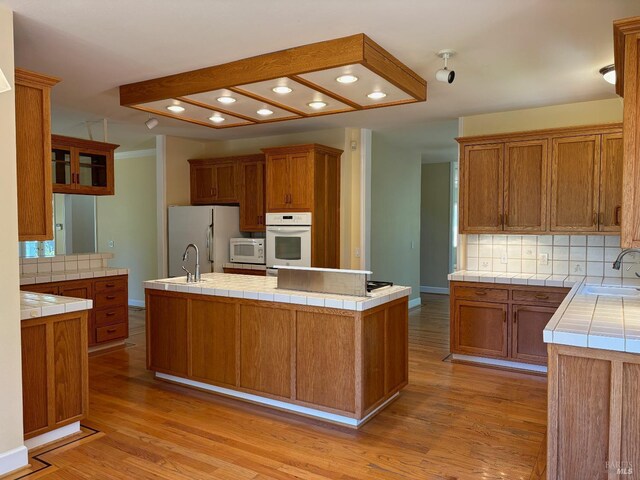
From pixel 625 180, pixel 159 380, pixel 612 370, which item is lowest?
pixel 159 380

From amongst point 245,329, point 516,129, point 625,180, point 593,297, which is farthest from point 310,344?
point 516,129

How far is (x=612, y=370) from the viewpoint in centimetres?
198

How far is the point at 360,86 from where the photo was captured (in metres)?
3.33

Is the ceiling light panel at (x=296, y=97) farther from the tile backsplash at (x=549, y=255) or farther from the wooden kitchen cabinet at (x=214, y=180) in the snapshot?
the wooden kitchen cabinet at (x=214, y=180)

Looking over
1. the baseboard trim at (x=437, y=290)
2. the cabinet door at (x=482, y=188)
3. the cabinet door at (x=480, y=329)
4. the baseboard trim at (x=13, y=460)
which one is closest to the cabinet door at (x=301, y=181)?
the cabinet door at (x=482, y=188)

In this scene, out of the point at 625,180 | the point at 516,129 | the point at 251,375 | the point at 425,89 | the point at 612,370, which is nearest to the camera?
the point at 612,370

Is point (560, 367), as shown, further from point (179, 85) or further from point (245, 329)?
point (179, 85)

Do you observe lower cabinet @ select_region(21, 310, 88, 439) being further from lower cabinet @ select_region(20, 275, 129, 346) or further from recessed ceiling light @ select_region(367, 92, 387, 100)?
recessed ceiling light @ select_region(367, 92, 387, 100)

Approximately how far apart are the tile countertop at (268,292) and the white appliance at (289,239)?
119 cm

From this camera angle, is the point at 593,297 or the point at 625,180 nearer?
the point at 625,180

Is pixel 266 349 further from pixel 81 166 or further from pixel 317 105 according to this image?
pixel 81 166

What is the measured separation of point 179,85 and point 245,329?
1.86 m

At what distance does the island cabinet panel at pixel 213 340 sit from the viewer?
3.61 metres

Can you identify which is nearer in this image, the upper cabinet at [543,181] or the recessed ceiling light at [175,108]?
the recessed ceiling light at [175,108]
